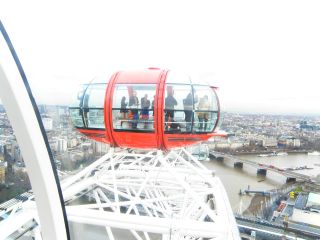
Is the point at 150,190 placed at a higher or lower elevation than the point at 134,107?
lower

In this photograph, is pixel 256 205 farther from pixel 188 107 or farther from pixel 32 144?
pixel 32 144

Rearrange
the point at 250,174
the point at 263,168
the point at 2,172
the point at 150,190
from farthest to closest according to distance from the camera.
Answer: the point at 263,168, the point at 250,174, the point at 150,190, the point at 2,172

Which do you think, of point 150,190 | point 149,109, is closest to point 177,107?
point 149,109

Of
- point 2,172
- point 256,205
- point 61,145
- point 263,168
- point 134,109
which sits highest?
point 134,109

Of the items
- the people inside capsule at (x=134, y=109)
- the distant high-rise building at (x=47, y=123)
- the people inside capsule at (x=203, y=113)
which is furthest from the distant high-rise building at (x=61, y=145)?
the people inside capsule at (x=203, y=113)

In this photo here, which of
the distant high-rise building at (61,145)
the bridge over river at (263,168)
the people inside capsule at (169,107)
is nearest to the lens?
the distant high-rise building at (61,145)

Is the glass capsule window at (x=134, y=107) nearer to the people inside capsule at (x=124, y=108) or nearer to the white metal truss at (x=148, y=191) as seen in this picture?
the people inside capsule at (x=124, y=108)
